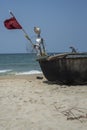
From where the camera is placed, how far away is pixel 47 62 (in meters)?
10.9

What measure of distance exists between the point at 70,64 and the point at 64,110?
405 centimetres

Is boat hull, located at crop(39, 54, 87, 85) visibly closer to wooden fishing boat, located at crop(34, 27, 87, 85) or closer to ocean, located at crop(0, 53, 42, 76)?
wooden fishing boat, located at crop(34, 27, 87, 85)

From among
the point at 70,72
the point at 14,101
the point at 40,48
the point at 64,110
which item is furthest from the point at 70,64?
the point at 64,110

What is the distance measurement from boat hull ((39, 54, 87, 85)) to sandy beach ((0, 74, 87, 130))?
1583 mm

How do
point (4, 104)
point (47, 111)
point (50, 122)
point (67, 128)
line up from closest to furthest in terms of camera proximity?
point (67, 128) → point (50, 122) → point (47, 111) → point (4, 104)

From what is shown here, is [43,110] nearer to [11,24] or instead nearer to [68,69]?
[68,69]

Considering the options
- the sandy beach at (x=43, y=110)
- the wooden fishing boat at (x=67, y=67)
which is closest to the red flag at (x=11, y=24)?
the wooden fishing boat at (x=67, y=67)

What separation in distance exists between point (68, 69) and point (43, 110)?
13.3ft

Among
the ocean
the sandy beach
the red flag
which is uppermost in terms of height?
the red flag

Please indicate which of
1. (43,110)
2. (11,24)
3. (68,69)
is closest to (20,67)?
(11,24)

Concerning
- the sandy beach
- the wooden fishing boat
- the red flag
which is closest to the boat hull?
the wooden fishing boat

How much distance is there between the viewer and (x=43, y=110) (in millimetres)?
6512

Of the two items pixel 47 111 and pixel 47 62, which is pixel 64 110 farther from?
pixel 47 62

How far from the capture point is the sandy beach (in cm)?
543
